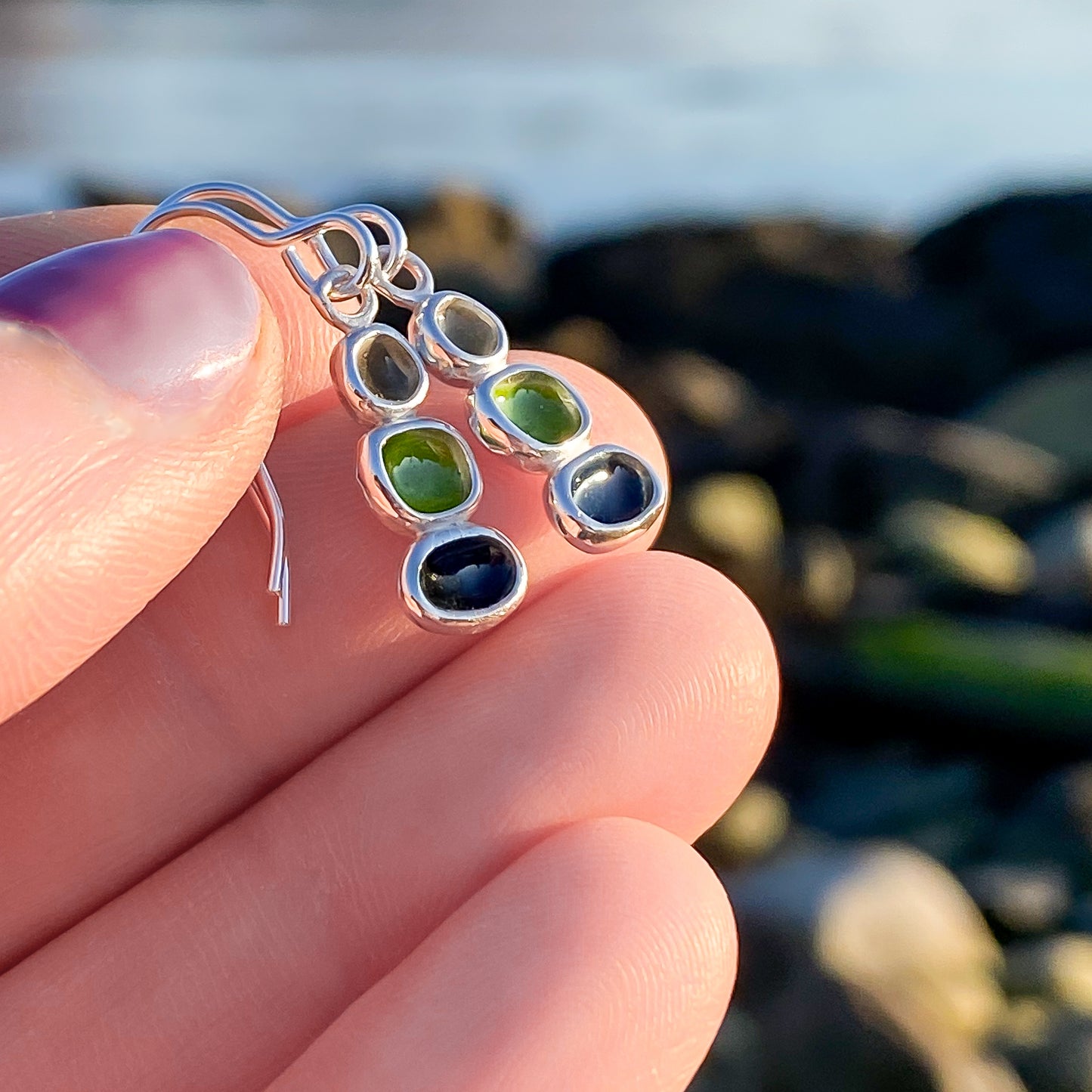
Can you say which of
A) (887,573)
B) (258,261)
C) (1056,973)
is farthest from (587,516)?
(887,573)

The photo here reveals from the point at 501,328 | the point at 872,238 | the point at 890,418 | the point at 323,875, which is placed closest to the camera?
the point at 323,875

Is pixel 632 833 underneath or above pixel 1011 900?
above

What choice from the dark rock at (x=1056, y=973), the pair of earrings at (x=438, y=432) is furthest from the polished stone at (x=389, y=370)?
the dark rock at (x=1056, y=973)

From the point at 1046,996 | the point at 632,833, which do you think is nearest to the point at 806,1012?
the point at 1046,996

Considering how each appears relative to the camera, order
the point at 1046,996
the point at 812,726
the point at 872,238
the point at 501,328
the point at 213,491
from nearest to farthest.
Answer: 1. the point at 213,491
2. the point at 501,328
3. the point at 1046,996
4. the point at 812,726
5. the point at 872,238

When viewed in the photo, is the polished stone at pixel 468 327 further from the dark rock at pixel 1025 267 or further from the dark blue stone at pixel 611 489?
the dark rock at pixel 1025 267

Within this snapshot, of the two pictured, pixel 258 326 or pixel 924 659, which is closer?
pixel 258 326

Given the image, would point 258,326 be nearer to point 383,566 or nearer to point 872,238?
point 383,566
